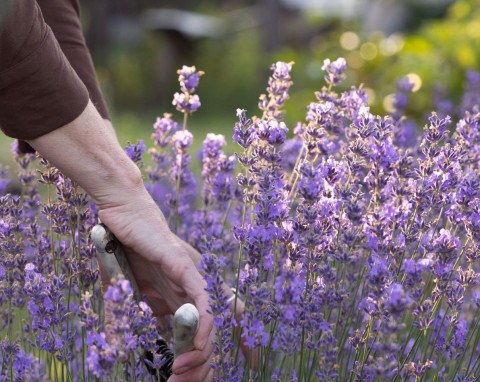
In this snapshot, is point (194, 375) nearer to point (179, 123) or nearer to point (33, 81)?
point (33, 81)

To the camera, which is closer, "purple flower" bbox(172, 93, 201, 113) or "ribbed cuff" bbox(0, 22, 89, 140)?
"ribbed cuff" bbox(0, 22, 89, 140)

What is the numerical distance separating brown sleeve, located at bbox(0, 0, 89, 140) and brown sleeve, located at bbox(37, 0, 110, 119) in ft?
1.53

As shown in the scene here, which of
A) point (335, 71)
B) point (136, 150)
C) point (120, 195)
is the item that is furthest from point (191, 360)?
point (335, 71)

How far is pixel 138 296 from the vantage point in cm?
199

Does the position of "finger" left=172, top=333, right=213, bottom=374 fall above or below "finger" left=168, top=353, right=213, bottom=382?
above

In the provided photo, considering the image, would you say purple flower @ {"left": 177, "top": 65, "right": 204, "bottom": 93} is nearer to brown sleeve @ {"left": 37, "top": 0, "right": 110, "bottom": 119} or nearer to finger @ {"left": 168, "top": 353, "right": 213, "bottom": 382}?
brown sleeve @ {"left": 37, "top": 0, "right": 110, "bottom": 119}

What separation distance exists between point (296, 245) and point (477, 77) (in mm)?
1899

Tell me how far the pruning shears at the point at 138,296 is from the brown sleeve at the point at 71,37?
56 centimetres

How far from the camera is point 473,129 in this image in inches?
85.6

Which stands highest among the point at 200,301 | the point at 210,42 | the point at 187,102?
the point at 187,102

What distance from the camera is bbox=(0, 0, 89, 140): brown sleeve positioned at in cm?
173

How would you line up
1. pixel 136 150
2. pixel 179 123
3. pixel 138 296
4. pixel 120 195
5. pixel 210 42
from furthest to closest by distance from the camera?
pixel 210 42 → pixel 179 123 → pixel 136 150 → pixel 138 296 → pixel 120 195

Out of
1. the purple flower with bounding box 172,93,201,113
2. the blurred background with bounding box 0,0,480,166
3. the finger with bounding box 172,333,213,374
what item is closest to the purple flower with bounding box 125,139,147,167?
the purple flower with bounding box 172,93,201,113

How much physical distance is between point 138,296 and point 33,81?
543mm
